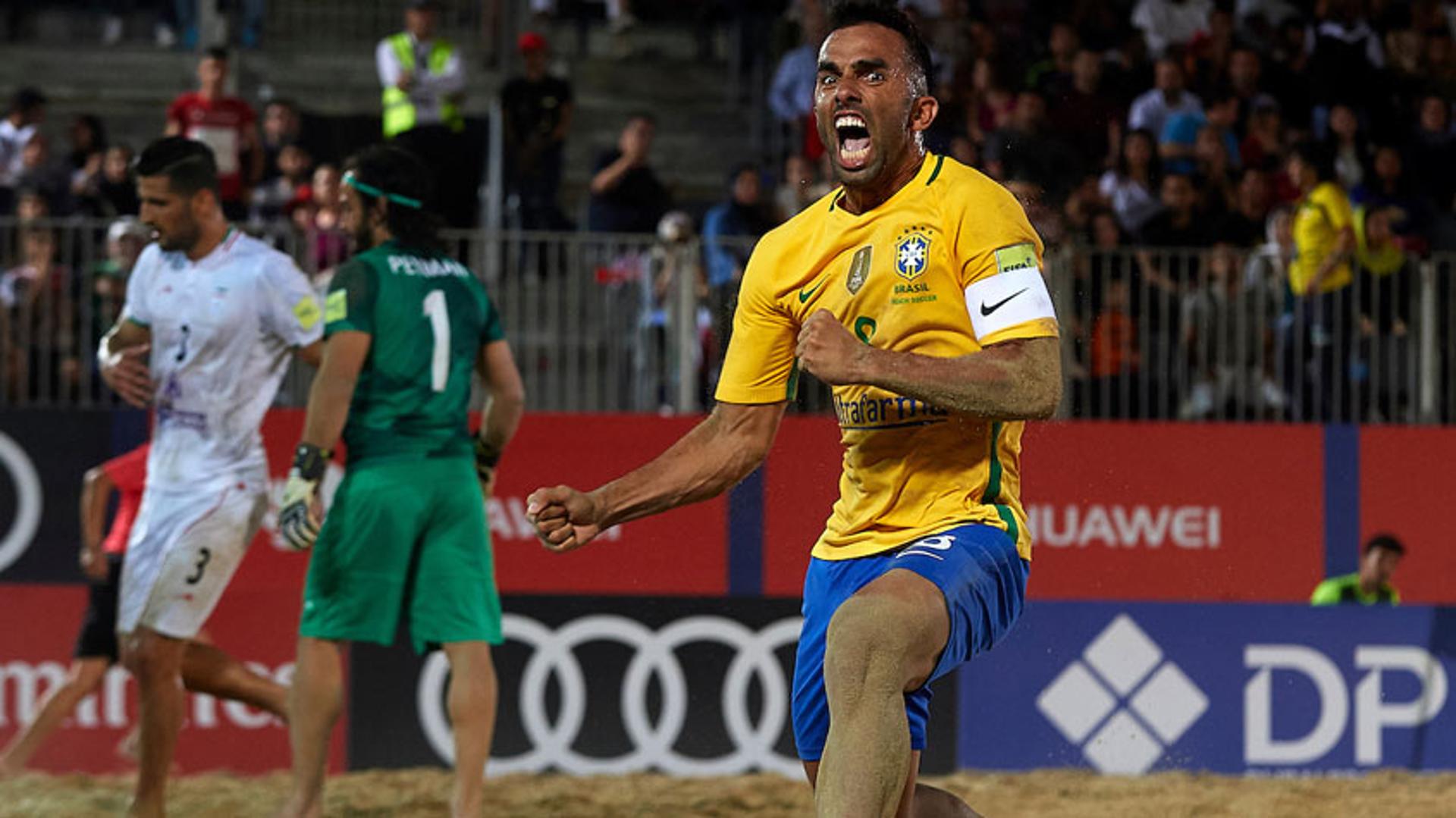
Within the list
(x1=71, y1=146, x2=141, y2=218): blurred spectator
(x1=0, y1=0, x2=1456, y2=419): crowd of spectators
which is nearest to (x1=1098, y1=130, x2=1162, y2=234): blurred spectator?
(x1=0, y1=0, x2=1456, y2=419): crowd of spectators

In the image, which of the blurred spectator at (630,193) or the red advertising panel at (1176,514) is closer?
the red advertising panel at (1176,514)

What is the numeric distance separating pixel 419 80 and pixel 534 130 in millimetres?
822

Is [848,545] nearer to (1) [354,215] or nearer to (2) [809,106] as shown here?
(1) [354,215]

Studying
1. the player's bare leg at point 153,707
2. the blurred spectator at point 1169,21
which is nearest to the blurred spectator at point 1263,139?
the blurred spectator at point 1169,21

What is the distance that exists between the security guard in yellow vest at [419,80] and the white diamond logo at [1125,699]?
19.5 ft

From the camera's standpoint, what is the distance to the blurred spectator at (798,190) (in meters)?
12.2

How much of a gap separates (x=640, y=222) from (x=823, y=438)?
2330 millimetres

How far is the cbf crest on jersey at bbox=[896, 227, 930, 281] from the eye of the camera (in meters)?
4.47

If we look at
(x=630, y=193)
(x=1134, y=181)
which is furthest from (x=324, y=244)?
(x=1134, y=181)

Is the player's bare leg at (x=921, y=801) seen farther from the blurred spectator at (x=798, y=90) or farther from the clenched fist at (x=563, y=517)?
the blurred spectator at (x=798, y=90)

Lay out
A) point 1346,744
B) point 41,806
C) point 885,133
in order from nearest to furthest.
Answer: point 885,133 → point 41,806 → point 1346,744

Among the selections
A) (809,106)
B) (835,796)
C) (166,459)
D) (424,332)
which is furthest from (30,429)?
(835,796)

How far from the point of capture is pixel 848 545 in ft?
15.2

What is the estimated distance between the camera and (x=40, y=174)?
513 inches
